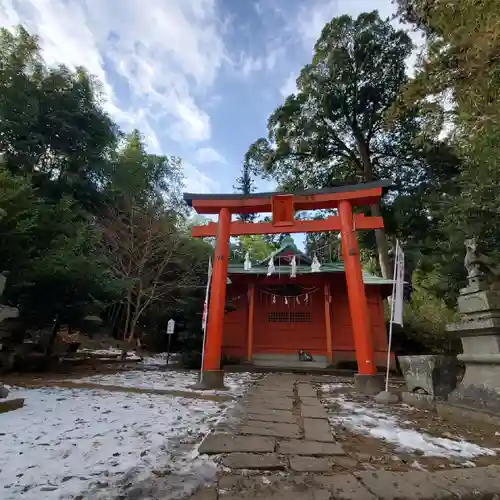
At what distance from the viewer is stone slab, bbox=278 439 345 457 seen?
267 cm

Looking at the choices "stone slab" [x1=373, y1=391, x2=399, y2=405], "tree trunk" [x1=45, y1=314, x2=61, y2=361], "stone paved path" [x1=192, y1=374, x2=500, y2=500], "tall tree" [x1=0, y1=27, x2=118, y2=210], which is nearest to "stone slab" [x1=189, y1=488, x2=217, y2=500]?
"stone paved path" [x1=192, y1=374, x2=500, y2=500]

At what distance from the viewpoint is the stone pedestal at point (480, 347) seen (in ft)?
13.0

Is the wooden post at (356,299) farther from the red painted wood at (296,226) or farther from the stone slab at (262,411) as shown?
the stone slab at (262,411)

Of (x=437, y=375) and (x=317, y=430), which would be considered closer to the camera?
(x=317, y=430)

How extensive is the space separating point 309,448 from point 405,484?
2.84ft

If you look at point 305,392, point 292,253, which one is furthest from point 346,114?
point 305,392

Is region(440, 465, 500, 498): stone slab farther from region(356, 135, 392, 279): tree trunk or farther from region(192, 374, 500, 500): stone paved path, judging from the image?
region(356, 135, 392, 279): tree trunk

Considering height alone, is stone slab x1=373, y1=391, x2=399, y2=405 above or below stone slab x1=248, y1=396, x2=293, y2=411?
above

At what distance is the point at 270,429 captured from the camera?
3316mm

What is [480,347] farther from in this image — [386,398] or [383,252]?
[383,252]

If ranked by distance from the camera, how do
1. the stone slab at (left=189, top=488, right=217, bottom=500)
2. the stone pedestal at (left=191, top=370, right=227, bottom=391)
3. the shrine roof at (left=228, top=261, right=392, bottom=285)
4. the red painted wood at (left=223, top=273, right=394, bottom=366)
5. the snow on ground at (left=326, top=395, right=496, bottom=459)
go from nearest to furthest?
the stone slab at (left=189, top=488, right=217, bottom=500), the snow on ground at (left=326, top=395, right=496, bottom=459), the stone pedestal at (left=191, top=370, right=227, bottom=391), the shrine roof at (left=228, top=261, right=392, bottom=285), the red painted wood at (left=223, top=273, right=394, bottom=366)

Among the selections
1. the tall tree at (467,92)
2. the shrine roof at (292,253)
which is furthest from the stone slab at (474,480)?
the shrine roof at (292,253)

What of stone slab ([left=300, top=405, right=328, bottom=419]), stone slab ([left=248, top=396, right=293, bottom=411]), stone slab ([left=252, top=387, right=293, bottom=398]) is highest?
stone slab ([left=252, top=387, right=293, bottom=398])

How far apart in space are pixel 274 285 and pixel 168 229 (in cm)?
481
